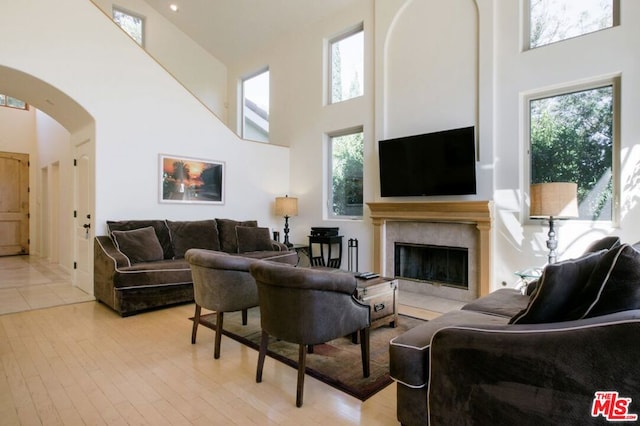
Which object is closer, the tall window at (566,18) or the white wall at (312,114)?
the tall window at (566,18)

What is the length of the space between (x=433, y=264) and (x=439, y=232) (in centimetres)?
50

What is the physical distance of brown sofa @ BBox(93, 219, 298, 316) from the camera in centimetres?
377

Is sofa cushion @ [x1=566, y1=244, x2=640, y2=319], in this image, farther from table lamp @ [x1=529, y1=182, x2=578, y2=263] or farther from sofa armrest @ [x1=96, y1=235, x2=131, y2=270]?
sofa armrest @ [x1=96, y1=235, x2=131, y2=270]

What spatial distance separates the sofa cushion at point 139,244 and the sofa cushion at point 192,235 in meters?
0.36

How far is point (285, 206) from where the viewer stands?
6109 mm

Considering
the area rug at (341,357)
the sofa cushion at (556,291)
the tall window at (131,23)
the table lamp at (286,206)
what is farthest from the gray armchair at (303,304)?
the tall window at (131,23)

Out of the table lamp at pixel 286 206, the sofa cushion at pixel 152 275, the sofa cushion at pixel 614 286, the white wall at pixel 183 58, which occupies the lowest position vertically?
the sofa cushion at pixel 152 275

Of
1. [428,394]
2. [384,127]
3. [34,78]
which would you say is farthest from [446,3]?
[34,78]

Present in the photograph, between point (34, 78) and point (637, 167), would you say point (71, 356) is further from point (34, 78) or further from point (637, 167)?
point (637, 167)

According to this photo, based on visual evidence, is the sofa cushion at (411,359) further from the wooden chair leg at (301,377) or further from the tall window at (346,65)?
the tall window at (346,65)

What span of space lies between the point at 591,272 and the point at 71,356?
342 centimetres

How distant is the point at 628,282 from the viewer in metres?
1.24

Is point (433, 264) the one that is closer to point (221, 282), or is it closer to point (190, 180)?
point (221, 282)

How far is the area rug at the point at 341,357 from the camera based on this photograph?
227cm
